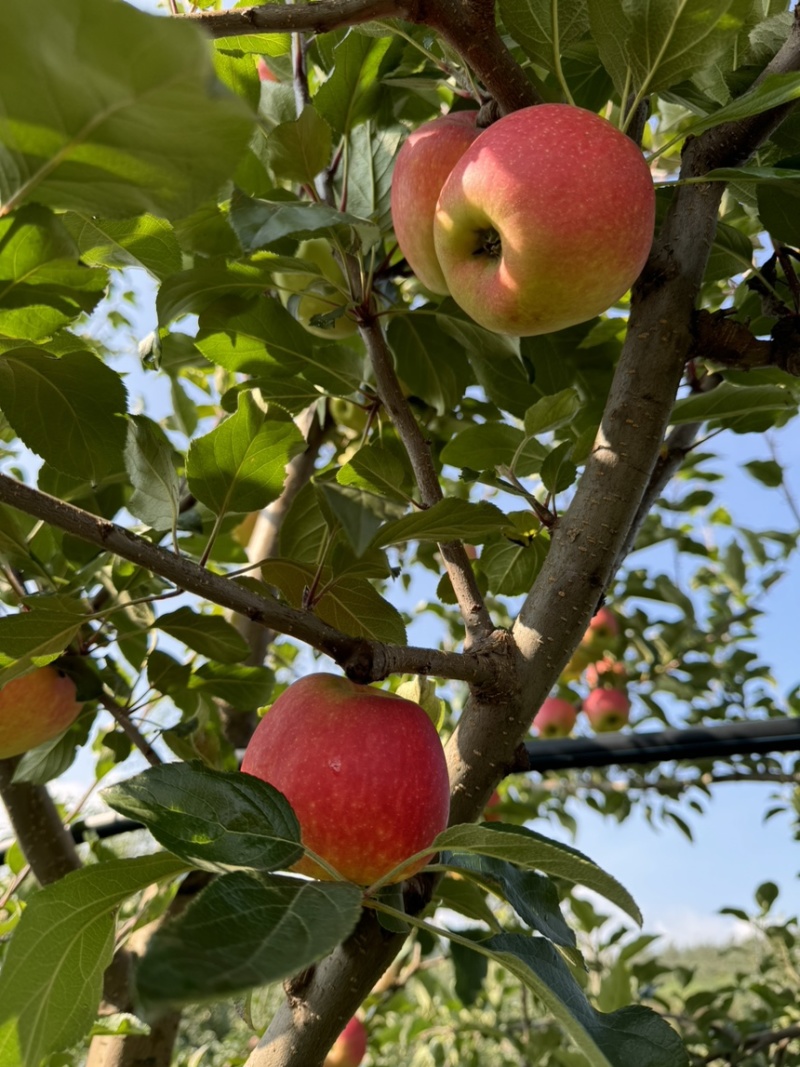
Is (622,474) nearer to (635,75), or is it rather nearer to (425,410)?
(635,75)

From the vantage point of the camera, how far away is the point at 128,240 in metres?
0.72

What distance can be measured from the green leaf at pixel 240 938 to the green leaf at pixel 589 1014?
0.10m

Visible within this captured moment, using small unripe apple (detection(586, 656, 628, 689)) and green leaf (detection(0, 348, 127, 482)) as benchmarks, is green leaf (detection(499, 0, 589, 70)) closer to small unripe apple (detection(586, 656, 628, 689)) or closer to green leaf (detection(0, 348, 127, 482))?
green leaf (detection(0, 348, 127, 482))

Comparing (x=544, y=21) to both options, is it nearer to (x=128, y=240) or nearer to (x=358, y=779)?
(x=128, y=240)

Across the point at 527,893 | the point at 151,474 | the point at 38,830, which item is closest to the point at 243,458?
the point at 151,474

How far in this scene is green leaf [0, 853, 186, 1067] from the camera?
51 centimetres

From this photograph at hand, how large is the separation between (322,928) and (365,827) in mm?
250

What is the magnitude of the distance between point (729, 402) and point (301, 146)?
453 millimetres

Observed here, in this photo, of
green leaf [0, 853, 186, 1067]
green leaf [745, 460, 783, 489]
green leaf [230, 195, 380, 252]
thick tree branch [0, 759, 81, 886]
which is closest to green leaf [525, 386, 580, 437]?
green leaf [230, 195, 380, 252]

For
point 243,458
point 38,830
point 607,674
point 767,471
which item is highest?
point 767,471

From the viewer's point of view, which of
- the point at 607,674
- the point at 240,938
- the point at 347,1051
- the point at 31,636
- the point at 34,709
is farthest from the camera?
the point at 607,674

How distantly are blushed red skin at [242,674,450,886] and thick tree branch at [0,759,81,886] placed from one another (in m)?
0.58

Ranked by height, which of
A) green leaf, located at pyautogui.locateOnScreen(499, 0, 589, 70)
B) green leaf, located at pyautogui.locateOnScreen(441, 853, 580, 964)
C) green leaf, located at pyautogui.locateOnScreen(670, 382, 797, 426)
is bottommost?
green leaf, located at pyautogui.locateOnScreen(441, 853, 580, 964)

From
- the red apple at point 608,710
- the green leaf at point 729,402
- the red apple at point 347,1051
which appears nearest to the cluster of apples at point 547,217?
the green leaf at point 729,402
